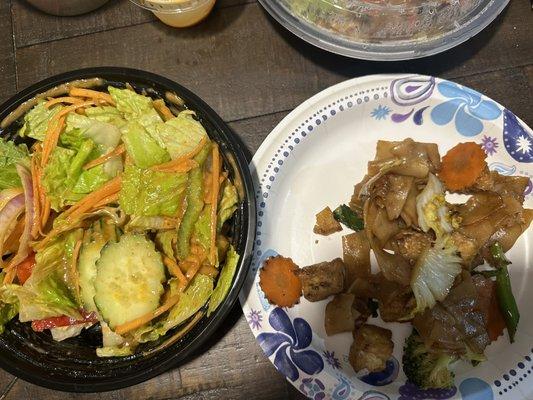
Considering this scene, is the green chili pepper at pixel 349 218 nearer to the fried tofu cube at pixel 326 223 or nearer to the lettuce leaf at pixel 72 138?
the fried tofu cube at pixel 326 223

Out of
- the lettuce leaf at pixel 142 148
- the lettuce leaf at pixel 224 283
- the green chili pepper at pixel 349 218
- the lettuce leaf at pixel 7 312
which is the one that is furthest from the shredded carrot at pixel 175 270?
the green chili pepper at pixel 349 218

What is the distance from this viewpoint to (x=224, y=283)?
159cm

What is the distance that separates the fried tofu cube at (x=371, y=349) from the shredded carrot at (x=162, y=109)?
1015 mm

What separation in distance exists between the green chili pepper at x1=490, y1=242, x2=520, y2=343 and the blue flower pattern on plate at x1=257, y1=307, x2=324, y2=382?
27.1 inches

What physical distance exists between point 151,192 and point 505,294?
130 centimetres

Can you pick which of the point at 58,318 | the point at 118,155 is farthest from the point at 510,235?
the point at 58,318

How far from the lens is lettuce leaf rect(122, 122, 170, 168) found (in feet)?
5.26

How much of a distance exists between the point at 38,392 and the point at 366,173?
5.00 feet

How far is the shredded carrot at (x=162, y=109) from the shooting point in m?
1.71

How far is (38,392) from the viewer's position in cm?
191

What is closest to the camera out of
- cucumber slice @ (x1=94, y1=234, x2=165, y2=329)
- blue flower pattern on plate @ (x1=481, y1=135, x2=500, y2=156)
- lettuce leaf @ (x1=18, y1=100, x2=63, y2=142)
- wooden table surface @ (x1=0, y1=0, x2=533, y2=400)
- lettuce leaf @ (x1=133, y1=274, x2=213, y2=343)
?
cucumber slice @ (x1=94, y1=234, x2=165, y2=329)

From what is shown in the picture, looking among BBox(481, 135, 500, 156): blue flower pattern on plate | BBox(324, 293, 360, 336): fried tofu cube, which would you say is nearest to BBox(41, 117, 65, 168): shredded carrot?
BBox(324, 293, 360, 336): fried tofu cube

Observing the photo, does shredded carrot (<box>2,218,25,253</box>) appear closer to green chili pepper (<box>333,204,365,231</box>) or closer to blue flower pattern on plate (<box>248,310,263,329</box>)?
blue flower pattern on plate (<box>248,310,263,329</box>)

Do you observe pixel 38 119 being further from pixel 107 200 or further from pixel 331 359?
pixel 331 359
